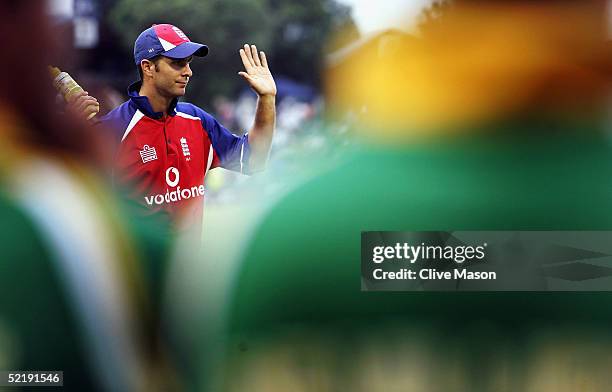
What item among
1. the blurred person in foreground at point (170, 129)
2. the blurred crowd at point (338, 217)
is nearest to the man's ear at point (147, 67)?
the blurred person in foreground at point (170, 129)

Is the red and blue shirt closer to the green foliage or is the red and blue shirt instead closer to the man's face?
the man's face

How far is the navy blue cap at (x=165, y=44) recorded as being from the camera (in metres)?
3.79

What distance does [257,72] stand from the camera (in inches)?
152

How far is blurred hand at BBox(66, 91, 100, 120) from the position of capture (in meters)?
3.80

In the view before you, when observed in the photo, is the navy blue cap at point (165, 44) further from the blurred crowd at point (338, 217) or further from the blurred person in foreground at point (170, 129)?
the blurred crowd at point (338, 217)

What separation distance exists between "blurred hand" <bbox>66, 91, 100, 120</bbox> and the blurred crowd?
0.04m

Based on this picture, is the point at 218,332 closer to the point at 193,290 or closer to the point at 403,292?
the point at 193,290

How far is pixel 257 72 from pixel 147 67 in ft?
1.73

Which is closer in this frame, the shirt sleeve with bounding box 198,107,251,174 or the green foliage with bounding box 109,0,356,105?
the green foliage with bounding box 109,0,356,105

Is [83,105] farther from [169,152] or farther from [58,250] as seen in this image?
[58,250]

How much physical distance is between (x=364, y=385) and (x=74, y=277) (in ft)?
4.92

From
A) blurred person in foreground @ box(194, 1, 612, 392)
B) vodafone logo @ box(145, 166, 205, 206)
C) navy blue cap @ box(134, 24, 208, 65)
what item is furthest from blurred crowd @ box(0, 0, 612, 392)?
navy blue cap @ box(134, 24, 208, 65)

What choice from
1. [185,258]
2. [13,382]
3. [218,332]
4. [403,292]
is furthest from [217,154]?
[13,382]

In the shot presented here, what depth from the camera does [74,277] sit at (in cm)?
388
